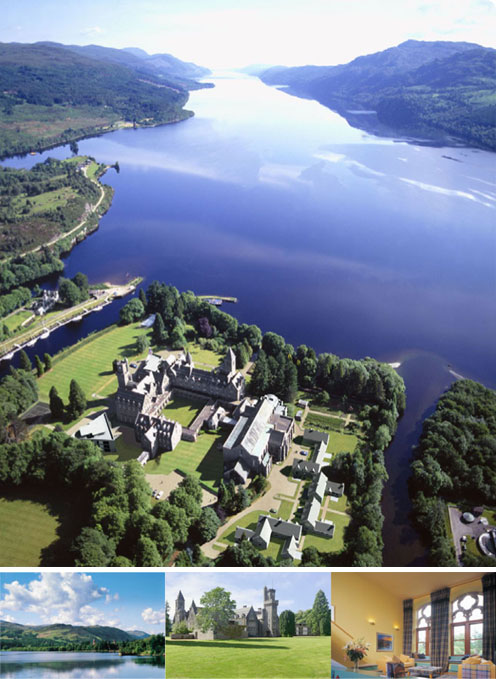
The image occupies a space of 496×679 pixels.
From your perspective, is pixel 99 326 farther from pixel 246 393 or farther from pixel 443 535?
pixel 443 535

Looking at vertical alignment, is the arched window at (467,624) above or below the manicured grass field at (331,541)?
above

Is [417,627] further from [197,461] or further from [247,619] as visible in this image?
[197,461]

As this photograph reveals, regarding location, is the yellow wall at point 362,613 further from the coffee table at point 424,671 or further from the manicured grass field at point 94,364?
the manicured grass field at point 94,364

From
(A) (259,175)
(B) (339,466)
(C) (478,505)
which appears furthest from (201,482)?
(A) (259,175)

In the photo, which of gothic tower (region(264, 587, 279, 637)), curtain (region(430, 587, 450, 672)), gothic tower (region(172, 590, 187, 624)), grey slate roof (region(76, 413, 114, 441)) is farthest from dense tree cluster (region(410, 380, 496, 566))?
grey slate roof (region(76, 413, 114, 441))

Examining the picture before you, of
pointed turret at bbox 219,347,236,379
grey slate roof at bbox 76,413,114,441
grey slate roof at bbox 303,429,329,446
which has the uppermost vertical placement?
pointed turret at bbox 219,347,236,379

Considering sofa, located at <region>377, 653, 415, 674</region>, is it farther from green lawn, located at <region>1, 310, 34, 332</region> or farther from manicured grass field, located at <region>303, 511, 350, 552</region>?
green lawn, located at <region>1, 310, 34, 332</region>

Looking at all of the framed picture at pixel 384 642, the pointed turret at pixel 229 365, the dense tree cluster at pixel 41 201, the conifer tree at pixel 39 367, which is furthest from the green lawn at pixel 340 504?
the dense tree cluster at pixel 41 201
